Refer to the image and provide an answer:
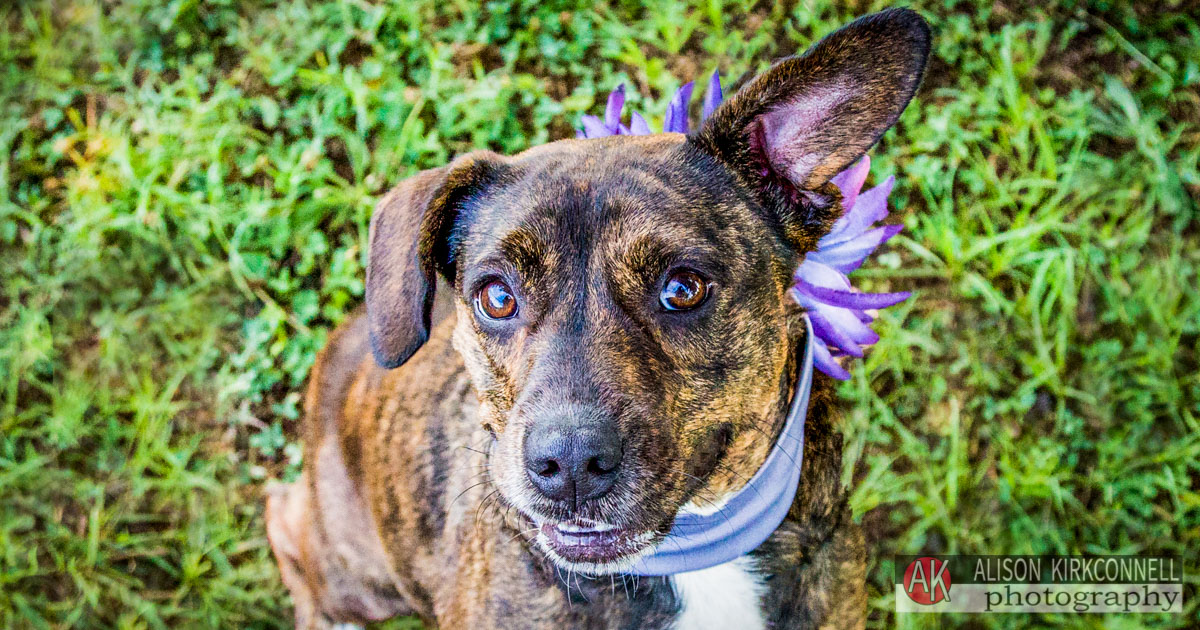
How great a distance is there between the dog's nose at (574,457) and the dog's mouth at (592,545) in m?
0.18

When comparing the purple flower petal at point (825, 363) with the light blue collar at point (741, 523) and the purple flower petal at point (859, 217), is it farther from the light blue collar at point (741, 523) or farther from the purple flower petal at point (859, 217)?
the purple flower petal at point (859, 217)

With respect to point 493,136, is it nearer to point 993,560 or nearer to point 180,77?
point 180,77

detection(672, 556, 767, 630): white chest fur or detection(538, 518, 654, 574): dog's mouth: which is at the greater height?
detection(538, 518, 654, 574): dog's mouth

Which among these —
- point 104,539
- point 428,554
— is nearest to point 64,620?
point 104,539

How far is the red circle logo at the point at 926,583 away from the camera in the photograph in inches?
158

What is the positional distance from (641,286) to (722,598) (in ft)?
3.40

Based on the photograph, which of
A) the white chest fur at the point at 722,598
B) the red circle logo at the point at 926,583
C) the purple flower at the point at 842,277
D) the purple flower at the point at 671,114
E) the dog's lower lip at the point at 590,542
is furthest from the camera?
the red circle logo at the point at 926,583

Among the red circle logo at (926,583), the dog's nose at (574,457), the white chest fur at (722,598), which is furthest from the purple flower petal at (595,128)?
the red circle logo at (926,583)

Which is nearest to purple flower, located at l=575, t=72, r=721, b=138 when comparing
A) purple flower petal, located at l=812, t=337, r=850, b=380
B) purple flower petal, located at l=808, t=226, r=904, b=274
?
purple flower petal, located at l=808, t=226, r=904, b=274

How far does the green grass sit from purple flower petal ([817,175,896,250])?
1.58 meters

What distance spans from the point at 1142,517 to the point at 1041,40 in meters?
2.55

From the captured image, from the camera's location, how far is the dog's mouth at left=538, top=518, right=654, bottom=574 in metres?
2.38

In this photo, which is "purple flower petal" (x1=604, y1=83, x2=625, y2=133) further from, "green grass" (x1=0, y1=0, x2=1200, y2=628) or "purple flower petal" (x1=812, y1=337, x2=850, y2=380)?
"green grass" (x1=0, y1=0, x2=1200, y2=628)

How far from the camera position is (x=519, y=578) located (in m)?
2.69
